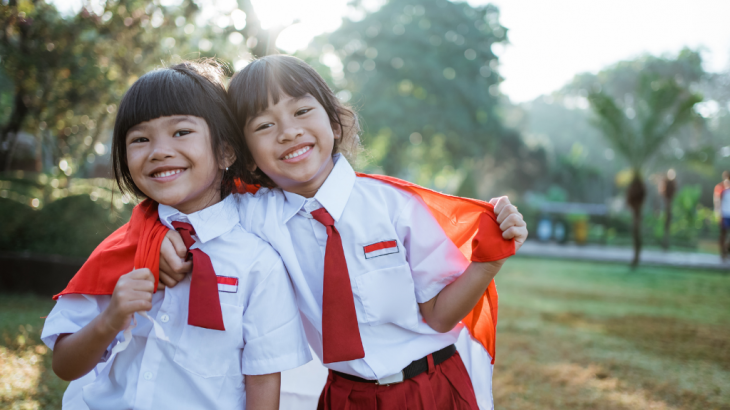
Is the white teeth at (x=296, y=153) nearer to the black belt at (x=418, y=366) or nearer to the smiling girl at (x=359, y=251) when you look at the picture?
the smiling girl at (x=359, y=251)

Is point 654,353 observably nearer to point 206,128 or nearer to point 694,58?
point 206,128

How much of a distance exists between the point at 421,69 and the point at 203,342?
775 inches

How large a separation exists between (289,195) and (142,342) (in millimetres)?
635

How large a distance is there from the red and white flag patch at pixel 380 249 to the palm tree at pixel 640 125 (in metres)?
10.5

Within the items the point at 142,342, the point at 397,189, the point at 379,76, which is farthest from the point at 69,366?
the point at 379,76

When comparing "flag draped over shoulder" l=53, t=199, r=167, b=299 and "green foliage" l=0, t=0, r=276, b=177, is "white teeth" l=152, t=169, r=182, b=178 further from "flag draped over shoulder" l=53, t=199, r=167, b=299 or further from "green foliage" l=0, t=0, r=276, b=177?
"green foliage" l=0, t=0, r=276, b=177

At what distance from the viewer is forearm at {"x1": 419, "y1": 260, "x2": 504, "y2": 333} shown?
147 centimetres

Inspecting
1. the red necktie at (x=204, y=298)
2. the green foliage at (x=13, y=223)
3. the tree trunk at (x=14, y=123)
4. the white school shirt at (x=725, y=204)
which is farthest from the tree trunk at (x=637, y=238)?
the tree trunk at (x=14, y=123)

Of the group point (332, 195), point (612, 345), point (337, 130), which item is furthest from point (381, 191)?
point (612, 345)

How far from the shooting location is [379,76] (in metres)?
20.4

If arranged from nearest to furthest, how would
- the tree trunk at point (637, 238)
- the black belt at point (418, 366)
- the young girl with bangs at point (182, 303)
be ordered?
1. the young girl with bangs at point (182, 303)
2. the black belt at point (418, 366)
3. the tree trunk at point (637, 238)

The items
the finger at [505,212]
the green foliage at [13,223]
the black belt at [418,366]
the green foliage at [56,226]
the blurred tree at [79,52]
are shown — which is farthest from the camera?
the blurred tree at [79,52]

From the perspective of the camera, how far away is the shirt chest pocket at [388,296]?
4.85 ft

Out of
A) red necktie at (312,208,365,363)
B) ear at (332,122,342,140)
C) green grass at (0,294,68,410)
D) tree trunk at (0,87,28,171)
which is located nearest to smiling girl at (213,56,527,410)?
red necktie at (312,208,365,363)
